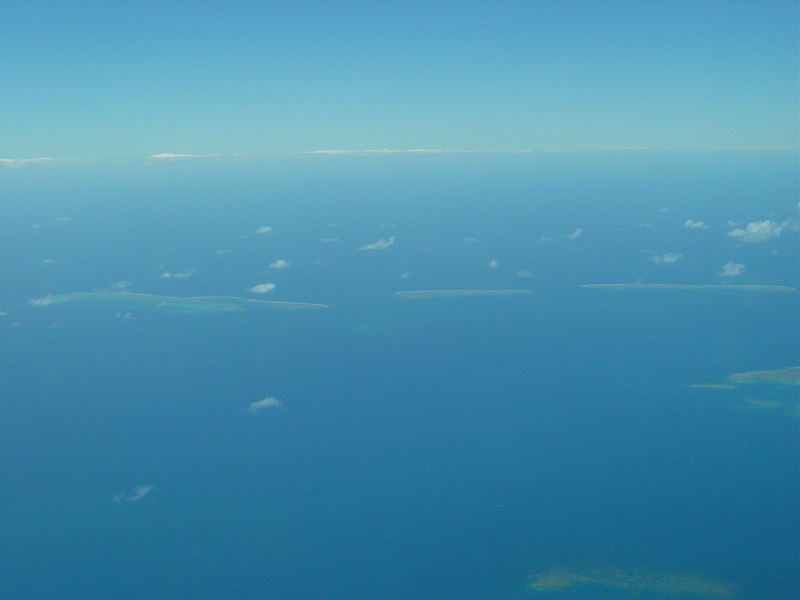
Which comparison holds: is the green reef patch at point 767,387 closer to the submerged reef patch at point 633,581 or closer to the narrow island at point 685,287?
the submerged reef patch at point 633,581

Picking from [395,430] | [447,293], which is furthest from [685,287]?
[395,430]

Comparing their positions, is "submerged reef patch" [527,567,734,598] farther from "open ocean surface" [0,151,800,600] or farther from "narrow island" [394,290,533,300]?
"narrow island" [394,290,533,300]

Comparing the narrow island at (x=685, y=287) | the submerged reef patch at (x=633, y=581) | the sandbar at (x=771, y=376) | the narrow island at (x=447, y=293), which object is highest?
the narrow island at (x=685, y=287)

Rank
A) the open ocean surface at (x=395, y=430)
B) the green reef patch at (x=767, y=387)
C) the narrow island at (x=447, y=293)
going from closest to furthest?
the open ocean surface at (x=395, y=430), the green reef patch at (x=767, y=387), the narrow island at (x=447, y=293)

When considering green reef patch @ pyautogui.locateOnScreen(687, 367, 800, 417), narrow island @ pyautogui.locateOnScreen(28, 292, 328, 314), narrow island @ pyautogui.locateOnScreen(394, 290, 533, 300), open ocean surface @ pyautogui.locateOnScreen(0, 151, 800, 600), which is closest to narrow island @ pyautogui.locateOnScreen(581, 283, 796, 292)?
open ocean surface @ pyautogui.locateOnScreen(0, 151, 800, 600)

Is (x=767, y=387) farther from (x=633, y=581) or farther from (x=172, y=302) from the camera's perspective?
(x=172, y=302)

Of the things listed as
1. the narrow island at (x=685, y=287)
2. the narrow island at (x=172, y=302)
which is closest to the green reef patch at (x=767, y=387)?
the narrow island at (x=685, y=287)
